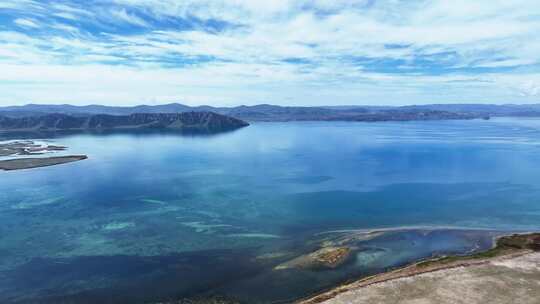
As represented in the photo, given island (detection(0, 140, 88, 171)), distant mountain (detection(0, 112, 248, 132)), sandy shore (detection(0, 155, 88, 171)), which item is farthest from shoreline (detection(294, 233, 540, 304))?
distant mountain (detection(0, 112, 248, 132))

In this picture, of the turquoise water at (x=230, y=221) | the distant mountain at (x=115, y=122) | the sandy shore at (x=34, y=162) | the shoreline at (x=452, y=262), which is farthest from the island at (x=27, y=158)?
the distant mountain at (x=115, y=122)

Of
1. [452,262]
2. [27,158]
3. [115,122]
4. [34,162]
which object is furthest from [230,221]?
[115,122]

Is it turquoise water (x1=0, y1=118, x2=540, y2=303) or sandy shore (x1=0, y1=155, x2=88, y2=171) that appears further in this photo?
sandy shore (x1=0, y1=155, x2=88, y2=171)

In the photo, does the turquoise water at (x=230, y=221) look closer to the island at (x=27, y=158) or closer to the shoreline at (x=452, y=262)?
the shoreline at (x=452, y=262)

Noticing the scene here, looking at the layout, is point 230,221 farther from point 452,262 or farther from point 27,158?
point 27,158

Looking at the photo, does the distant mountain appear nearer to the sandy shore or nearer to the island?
the island
